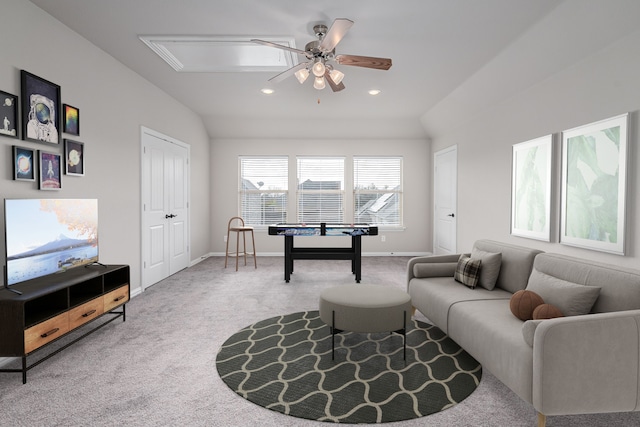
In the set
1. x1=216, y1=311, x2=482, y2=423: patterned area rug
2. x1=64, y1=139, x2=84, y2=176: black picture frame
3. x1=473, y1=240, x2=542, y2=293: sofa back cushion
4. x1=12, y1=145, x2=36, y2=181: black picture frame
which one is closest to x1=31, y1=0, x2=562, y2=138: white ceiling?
x1=64, y1=139, x2=84, y2=176: black picture frame

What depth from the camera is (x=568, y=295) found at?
2148 mm

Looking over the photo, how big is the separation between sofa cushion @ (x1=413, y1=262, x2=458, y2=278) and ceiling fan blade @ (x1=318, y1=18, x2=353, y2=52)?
2.22 m

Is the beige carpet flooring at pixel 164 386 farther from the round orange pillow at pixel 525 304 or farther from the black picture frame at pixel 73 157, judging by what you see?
the black picture frame at pixel 73 157

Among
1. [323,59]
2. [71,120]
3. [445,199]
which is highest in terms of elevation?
[323,59]

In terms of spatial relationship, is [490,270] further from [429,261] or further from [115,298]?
[115,298]

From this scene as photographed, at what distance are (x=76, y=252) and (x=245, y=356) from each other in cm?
177

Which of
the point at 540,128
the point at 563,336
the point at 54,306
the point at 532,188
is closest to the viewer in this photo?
the point at 563,336

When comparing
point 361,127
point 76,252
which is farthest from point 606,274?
point 361,127

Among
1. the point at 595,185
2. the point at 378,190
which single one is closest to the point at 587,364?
the point at 595,185

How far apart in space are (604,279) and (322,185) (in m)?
5.66

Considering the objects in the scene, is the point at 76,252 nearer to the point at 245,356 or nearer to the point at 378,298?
the point at 245,356

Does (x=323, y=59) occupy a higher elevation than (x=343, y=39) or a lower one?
lower

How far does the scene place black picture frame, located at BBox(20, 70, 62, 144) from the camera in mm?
2764

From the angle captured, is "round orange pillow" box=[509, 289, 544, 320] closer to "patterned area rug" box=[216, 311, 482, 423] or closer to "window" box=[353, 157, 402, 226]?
"patterned area rug" box=[216, 311, 482, 423]
